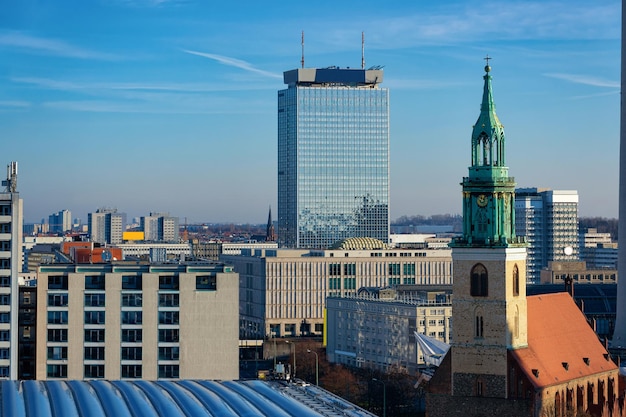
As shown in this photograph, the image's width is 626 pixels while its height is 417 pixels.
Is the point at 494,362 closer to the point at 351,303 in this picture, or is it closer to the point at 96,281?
the point at 96,281

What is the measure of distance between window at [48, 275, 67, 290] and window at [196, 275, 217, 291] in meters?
9.86

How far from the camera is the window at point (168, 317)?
110 meters

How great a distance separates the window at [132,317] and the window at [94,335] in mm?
1877

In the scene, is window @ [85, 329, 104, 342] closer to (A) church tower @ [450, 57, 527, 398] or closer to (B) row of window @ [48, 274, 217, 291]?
(B) row of window @ [48, 274, 217, 291]

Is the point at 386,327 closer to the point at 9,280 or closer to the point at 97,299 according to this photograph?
the point at 97,299

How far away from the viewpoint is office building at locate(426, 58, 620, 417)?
360 feet

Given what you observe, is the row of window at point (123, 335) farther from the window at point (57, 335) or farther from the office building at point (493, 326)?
the office building at point (493, 326)

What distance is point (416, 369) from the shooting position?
160m

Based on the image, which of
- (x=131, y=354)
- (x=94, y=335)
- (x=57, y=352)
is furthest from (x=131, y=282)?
(x=57, y=352)

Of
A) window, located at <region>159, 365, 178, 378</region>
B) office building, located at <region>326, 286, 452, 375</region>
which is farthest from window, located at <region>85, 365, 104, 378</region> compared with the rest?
office building, located at <region>326, 286, 452, 375</region>

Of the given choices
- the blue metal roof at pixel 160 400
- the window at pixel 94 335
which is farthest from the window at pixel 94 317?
the blue metal roof at pixel 160 400

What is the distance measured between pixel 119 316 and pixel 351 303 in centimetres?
7681

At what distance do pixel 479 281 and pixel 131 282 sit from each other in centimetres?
2594

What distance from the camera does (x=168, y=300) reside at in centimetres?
11038
